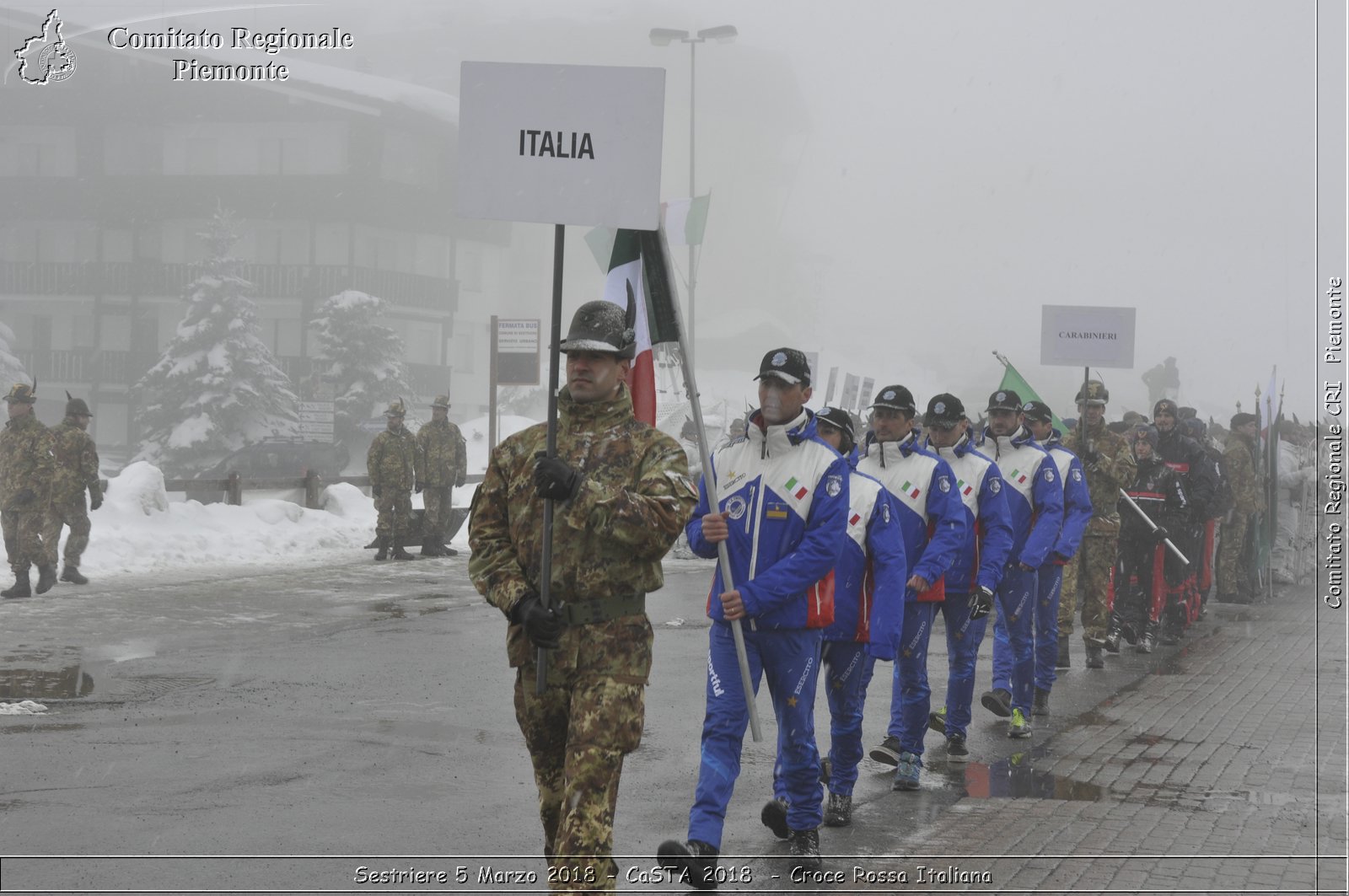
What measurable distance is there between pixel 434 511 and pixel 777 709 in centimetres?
1688

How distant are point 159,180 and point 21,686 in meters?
41.3

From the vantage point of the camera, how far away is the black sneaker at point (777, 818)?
6293mm

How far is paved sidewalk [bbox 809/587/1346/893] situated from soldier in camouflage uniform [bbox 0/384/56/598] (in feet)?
36.0

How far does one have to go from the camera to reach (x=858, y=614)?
668 centimetres

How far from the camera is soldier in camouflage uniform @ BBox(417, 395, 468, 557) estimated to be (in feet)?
72.1

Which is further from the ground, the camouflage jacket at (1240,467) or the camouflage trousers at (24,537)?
the camouflage jacket at (1240,467)

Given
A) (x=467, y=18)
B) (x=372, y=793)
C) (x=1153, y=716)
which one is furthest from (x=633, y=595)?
(x=467, y=18)

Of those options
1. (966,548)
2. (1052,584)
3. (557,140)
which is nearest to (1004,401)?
(1052,584)

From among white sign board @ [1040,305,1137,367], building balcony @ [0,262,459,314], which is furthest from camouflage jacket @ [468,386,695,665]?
building balcony @ [0,262,459,314]

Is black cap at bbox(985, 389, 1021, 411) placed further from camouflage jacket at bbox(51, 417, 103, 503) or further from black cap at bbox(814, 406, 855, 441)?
camouflage jacket at bbox(51, 417, 103, 503)

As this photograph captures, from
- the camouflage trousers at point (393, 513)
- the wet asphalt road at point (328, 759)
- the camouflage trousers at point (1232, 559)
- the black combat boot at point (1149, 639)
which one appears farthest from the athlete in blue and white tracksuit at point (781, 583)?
the camouflage trousers at point (393, 513)

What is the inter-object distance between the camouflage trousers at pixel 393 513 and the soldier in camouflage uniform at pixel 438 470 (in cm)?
40

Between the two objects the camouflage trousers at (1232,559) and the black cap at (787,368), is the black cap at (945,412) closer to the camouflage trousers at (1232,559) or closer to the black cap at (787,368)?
the black cap at (787,368)

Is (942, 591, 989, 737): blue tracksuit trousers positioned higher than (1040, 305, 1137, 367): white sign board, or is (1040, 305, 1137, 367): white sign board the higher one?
(1040, 305, 1137, 367): white sign board
